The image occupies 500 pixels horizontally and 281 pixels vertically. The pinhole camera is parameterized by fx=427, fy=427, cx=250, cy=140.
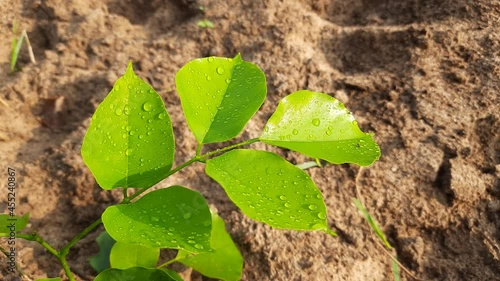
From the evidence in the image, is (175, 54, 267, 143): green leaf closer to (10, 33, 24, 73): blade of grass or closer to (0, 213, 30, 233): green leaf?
(0, 213, 30, 233): green leaf

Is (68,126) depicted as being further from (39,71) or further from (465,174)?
(465,174)

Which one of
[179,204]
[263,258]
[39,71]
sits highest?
[179,204]

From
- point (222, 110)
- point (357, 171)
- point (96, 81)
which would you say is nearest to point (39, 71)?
point (96, 81)

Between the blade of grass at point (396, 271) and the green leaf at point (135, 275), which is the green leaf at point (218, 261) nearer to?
the green leaf at point (135, 275)

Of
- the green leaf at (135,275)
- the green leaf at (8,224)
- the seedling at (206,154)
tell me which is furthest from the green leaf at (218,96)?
the green leaf at (8,224)

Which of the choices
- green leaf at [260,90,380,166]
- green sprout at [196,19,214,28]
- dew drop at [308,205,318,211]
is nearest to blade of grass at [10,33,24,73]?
green sprout at [196,19,214,28]

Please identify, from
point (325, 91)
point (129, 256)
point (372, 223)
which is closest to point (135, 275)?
point (129, 256)
